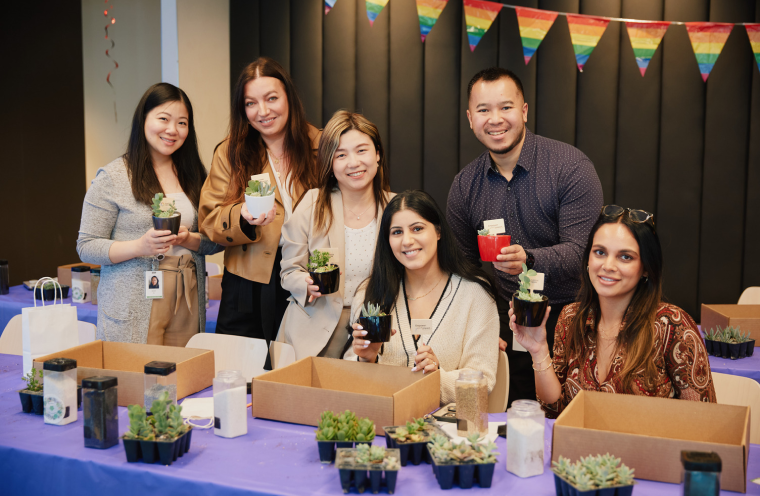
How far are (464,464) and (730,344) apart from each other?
206cm

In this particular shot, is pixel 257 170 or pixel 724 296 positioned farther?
pixel 724 296

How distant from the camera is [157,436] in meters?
1.67

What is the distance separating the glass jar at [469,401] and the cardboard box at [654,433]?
0.24 m

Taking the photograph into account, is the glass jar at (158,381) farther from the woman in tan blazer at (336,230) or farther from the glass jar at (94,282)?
the glass jar at (94,282)

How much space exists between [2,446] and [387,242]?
57.3 inches

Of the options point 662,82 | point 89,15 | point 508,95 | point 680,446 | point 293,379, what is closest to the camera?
point 680,446

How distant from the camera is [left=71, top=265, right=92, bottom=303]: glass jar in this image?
13.5 ft

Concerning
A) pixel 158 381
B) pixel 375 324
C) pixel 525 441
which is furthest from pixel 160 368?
pixel 525 441

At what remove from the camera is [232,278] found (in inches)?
120

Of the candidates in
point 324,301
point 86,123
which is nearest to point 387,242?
point 324,301

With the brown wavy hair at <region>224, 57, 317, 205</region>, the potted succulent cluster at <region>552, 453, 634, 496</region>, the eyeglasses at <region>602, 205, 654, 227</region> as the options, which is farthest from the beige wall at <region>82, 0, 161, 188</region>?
the potted succulent cluster at <region>552, 453, 634, 496</region>

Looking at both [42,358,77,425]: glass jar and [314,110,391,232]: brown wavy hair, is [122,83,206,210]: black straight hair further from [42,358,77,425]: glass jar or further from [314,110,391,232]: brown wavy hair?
[42,358,77,425]: glass jar

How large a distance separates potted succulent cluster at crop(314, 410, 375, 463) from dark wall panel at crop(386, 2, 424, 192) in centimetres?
333

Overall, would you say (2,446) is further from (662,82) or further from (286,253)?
(662,82)
